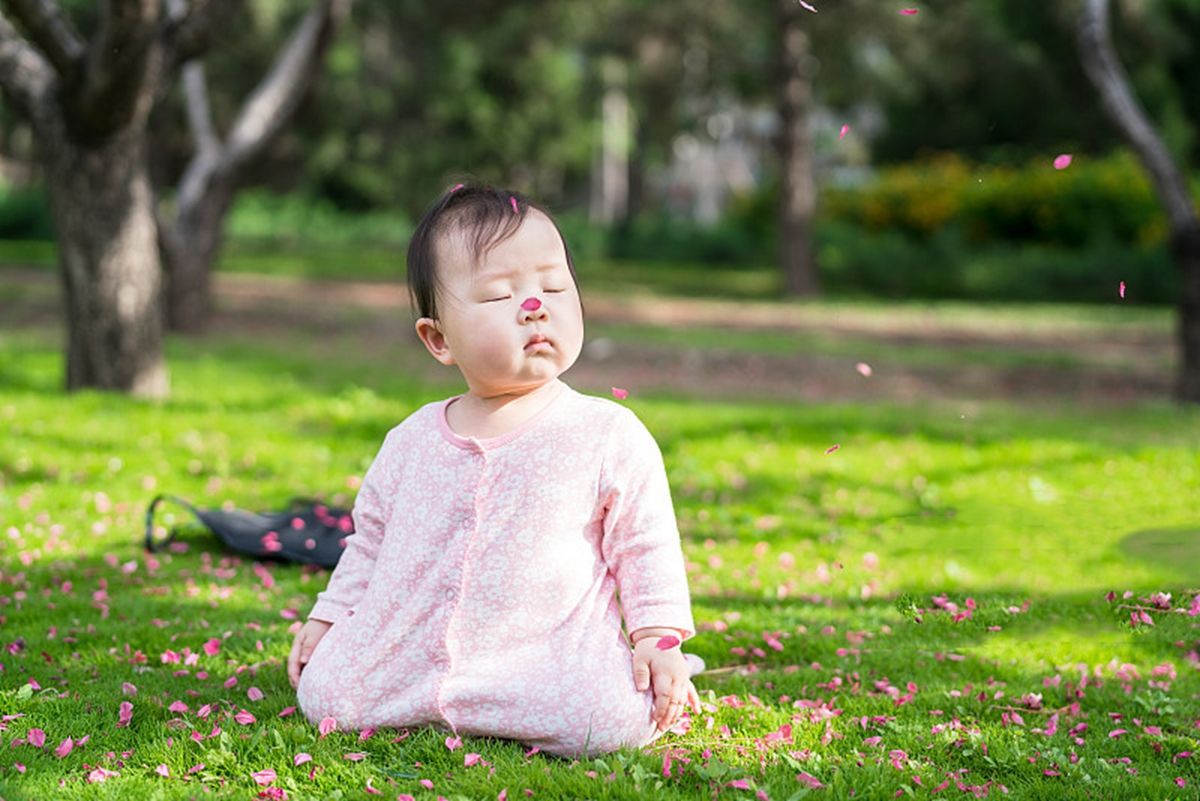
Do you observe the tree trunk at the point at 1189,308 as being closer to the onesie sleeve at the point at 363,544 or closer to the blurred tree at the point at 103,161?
the blurred tree at the point at 103,161

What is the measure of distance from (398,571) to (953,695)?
173 cm

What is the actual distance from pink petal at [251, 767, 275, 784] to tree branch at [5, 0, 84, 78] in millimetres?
6090

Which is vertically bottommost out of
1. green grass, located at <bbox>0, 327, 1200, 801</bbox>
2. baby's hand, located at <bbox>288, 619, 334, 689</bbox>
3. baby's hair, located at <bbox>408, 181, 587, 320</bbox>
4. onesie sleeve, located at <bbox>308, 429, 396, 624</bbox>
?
green grass, located at <bbox>0, 327, 1200, 801</bbox>

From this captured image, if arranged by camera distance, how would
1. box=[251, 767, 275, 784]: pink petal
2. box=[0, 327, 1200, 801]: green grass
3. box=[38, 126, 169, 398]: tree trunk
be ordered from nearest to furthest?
box=[251, 767, 275, 784]: pink petal < box=[0, 327, 1200, 801]: green grass < box=[38, 126, 169, 398]: tree trunk

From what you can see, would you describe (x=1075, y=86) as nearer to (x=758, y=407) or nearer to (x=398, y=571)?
(x=758, y=407)

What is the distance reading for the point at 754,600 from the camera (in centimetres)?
508

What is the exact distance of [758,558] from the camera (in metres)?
5.75

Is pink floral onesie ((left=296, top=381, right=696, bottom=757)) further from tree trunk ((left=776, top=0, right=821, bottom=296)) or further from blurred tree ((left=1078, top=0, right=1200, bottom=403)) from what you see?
tree trunk ((left=776, top=0, right=821, bottom=296))

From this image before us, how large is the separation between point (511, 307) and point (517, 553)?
646mm

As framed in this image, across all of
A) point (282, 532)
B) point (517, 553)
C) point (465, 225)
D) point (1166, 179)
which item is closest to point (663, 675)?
point (517, 553)

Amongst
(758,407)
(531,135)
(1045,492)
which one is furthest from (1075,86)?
(1045,492)

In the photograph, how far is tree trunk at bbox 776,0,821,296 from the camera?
2194cm

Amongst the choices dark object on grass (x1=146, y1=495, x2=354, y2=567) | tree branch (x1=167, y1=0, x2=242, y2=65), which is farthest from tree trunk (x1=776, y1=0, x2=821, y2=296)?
dark object on grass (x1=146, y1=495, x2=354, y2=567)

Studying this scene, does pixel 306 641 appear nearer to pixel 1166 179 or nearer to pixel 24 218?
pixel 1166 179
